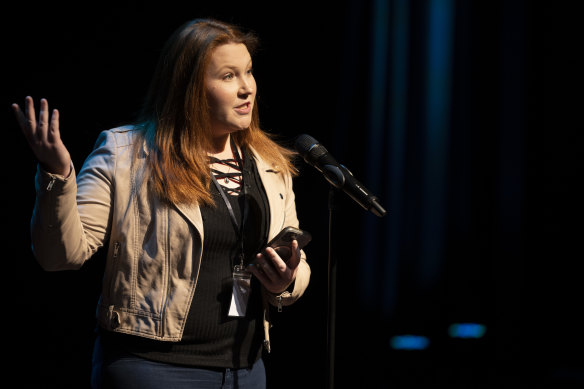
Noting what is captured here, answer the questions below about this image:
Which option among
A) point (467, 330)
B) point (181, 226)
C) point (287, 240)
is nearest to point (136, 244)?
point (181, 226)

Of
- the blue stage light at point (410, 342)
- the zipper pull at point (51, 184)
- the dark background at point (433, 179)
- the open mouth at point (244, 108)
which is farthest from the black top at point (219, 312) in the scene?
the blue stage light at point (410, 342)

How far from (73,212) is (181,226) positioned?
0.92 ft

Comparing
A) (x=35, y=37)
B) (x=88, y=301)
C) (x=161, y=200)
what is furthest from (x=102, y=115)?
(x=161, y=200)

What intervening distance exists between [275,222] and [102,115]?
1.25 m

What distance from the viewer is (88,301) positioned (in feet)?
8.14

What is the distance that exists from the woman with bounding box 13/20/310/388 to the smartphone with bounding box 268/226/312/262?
0.02m

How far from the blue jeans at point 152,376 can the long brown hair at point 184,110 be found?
1.43 feet

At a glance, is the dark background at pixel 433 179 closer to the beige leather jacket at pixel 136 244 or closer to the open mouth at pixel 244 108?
the open mouth at pixel 244 108

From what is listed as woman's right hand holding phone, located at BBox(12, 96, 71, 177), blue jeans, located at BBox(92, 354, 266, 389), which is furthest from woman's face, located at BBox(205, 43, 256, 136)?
blue jeans, located at BBox(92, 354, 266, 389)

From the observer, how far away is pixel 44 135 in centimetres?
117

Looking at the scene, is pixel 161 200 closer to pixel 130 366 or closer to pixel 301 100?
pixel 130 366

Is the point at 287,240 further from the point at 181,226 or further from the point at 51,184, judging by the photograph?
the point at 51,184

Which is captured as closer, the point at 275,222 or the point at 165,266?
the point at 165,266

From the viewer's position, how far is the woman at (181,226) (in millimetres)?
1382
